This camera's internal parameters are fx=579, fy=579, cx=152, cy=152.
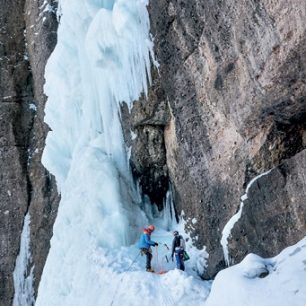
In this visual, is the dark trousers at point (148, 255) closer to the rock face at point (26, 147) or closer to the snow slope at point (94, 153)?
the snow slope at point (94, 153)

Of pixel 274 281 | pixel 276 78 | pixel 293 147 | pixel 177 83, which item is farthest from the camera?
pixel 177 83

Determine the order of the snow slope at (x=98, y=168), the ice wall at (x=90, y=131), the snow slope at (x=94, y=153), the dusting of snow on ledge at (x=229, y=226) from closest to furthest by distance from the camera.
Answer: the dusting of snow on ledge at (x=229, y=226), the snow slope at (x=98, y=168), the snow slope at (x=94, y=153), the ice wall at (x=90, y=131)

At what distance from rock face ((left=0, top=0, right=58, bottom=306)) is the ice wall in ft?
3.21

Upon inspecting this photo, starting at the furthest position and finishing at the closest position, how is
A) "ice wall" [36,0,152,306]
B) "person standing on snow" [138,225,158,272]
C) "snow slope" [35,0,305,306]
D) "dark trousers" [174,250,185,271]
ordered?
"ice wall" [36,0,152,306] < "snow slope" [35,0,305,306] < "person standing on snow" [138,225,158,272] < "dark trousers" [174,250,185,271]

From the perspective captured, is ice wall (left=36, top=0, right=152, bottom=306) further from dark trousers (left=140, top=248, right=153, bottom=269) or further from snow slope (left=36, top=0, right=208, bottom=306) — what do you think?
dark trousers (left=140, top=248, right=153, bottom=269)

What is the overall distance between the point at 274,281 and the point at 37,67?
10.2 metres

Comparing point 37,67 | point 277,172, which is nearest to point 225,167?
point 277,172

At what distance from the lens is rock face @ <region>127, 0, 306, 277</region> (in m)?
7.55

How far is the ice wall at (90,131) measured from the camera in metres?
11.2

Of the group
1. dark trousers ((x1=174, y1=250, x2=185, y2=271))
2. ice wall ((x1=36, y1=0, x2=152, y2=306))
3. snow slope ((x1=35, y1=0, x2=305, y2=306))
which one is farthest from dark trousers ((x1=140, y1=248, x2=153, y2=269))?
ice wall ((x1=36, y1=0, x2=152, y2=306))

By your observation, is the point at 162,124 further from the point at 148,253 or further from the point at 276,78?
the point at 276,78

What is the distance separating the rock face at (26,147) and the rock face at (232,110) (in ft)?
13.0

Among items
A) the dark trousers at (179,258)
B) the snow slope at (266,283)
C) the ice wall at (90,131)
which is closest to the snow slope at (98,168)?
the ice wall at (90,131)

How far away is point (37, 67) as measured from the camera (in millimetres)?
14852
